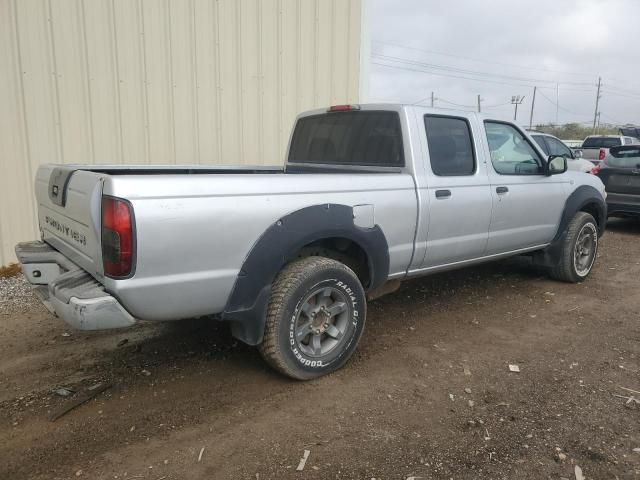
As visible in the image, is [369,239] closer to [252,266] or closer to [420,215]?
[420,215]

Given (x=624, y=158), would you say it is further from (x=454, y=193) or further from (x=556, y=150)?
(x=454, y=193)

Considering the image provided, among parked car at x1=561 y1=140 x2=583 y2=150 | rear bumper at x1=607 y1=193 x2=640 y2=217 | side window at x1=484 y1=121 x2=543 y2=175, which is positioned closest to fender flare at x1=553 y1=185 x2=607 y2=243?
side window at x1=484 y1=121 x2=543 y2=175

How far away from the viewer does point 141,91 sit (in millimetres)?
6582

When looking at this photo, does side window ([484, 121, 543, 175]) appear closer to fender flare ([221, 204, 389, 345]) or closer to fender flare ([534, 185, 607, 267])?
fender flare ([534, 185, 607, 267])

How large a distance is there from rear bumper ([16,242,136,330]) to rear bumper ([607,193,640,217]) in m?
9.41

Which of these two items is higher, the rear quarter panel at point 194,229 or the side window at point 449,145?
the side window at point 449,145

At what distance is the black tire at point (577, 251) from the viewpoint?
5699 millimetres

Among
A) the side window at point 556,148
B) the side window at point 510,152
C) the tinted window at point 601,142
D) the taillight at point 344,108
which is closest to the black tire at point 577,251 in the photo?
the side window at point 510,152

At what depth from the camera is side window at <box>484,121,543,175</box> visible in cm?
483

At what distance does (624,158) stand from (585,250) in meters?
4.92

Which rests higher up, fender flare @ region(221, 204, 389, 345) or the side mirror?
the side mirror

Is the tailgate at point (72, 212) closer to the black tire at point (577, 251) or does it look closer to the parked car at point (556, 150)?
the black tire at point (577, 251)

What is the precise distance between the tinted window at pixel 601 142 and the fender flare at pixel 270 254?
18371mm

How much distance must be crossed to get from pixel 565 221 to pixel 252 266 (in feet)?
13.0
